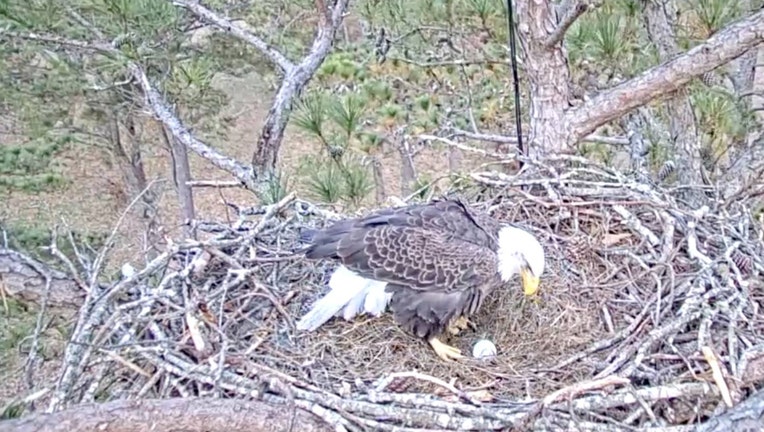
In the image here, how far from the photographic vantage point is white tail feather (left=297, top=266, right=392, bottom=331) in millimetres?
2012

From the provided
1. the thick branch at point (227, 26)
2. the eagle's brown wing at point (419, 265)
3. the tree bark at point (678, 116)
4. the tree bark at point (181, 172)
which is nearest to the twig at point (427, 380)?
the eagle's brown wing at point (419, 265)

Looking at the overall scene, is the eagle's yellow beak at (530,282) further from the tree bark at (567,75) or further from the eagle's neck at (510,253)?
the tree bark at (567,75)

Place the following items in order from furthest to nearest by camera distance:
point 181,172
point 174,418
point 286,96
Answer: point 181,172
point 286,96
point 174,418

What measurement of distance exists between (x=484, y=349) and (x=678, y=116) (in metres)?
1.18

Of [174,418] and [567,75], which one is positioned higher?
[567,75]

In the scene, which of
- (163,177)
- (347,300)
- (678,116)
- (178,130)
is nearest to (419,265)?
(347,300)

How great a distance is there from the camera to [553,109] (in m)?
2.47

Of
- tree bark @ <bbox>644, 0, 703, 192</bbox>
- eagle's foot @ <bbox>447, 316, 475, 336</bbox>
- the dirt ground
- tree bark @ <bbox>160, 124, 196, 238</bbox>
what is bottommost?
the dirt ground

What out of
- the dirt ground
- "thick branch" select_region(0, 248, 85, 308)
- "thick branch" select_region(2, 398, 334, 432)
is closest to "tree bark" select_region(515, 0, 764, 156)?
"thick branch" select_region(2, 398, 334, 432)

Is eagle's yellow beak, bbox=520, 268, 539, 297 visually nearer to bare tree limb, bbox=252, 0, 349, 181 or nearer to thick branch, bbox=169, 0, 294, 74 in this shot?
bare tree limb, bbox=252, 0, 349, 181

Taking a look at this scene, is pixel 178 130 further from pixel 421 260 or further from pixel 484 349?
pixel 484 349

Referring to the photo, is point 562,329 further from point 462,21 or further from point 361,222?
point 462,21

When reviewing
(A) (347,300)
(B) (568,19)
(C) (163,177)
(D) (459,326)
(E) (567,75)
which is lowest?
(C) (163,177)

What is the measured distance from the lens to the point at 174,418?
1490 millimetres
